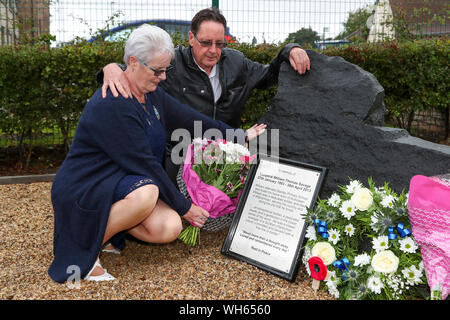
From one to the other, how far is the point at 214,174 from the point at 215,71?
1.04m

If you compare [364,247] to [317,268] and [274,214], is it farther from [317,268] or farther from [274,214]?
[274,214]

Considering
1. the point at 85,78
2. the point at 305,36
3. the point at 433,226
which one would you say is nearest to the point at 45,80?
the point at 85,78

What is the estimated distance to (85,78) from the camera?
5172 millimetres

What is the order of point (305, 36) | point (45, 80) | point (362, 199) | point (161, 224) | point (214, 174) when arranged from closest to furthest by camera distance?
point (362, 199)
point (161, 224)
point (214, 174)
point (45, 80)
point (305, 36)

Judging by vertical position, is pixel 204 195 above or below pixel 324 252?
above

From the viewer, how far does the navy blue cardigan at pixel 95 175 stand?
261cm

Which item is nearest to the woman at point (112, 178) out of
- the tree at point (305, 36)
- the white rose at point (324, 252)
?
the white rose at point (324, 252)

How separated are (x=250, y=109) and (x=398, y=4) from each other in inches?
151

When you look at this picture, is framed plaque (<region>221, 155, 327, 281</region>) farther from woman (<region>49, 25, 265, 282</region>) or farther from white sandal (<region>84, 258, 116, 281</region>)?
white sandal (<region>84, 258, 116, 281</region>)

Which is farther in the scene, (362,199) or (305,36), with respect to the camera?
(305,36)

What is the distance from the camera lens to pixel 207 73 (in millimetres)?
Result: 3602

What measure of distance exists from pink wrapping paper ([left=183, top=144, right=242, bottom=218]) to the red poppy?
0.75 metres

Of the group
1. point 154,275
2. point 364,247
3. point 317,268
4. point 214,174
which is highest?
point 214,174

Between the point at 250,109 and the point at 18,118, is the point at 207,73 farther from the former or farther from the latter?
the point at 18,118
